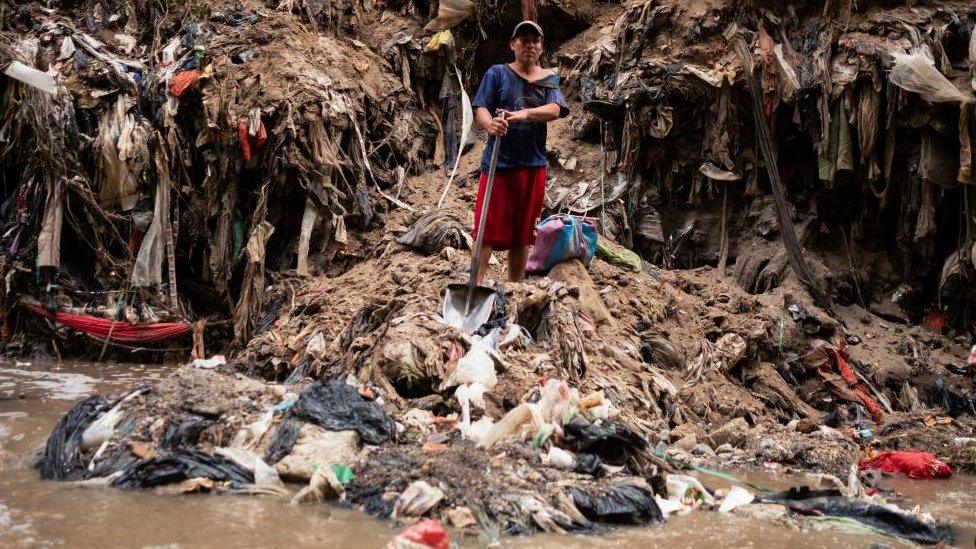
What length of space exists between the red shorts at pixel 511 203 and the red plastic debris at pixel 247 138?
115 inches

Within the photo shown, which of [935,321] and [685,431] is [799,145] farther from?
[685,431]

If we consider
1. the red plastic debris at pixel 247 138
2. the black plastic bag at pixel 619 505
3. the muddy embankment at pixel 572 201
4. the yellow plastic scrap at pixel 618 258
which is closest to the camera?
the black plastic bag at pixel 619 505

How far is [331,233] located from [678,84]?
11.4 feet

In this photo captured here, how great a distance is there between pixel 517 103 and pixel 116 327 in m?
4.20

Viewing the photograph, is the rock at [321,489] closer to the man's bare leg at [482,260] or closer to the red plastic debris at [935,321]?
the man's bare leg at [482,260]

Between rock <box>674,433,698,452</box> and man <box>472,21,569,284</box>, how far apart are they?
1447 millimetres

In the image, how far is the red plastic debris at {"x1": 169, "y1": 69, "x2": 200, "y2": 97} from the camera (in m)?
6.54

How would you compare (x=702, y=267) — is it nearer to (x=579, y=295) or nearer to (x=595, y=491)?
(x=579, y=295)

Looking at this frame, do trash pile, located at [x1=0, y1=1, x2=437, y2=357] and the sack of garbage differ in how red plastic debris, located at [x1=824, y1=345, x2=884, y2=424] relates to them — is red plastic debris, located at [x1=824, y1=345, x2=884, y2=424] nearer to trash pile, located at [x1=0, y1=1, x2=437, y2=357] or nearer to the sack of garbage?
the sack of garbage

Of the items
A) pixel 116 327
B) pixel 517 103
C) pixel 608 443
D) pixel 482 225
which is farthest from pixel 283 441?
pixel 116 327

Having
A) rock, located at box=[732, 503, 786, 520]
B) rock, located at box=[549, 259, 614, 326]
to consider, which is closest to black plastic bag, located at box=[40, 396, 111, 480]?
rock, located at box=[732, 503, 786, 520]

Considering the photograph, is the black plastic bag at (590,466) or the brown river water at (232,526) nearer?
the brown river water at (232,526)

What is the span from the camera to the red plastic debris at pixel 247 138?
20.6 feet

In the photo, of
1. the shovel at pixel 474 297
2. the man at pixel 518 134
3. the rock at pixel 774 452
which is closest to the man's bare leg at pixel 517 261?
the man at pixel 518 134
